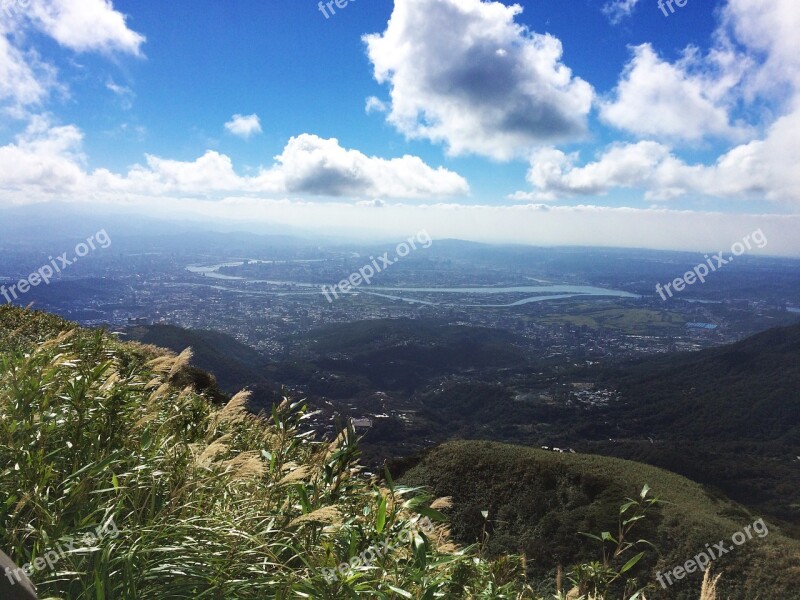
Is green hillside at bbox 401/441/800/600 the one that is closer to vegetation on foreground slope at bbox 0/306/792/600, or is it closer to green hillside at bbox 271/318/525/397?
vegetation on foreground slope at bbox 0/306/792/600

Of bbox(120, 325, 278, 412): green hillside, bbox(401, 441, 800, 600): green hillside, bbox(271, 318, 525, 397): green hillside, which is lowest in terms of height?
bbox(271, 318, 525, 397): green hillside

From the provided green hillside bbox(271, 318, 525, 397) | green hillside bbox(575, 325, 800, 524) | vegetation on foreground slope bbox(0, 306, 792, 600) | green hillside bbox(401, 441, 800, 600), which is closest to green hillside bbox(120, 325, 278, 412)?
green hillside bbox(271, 318, 525, 397)

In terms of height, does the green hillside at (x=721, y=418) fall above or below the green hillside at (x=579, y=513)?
below

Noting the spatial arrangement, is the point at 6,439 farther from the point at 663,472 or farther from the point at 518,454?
the point at 663,472

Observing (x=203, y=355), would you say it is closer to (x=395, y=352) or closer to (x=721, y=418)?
(x=395, y=352)

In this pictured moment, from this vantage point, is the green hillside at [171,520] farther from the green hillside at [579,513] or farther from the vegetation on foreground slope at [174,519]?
the green hillside at [579,513]

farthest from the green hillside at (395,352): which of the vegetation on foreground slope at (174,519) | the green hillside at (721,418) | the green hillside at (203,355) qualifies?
the vegetation on foreground slope at (174,519)
